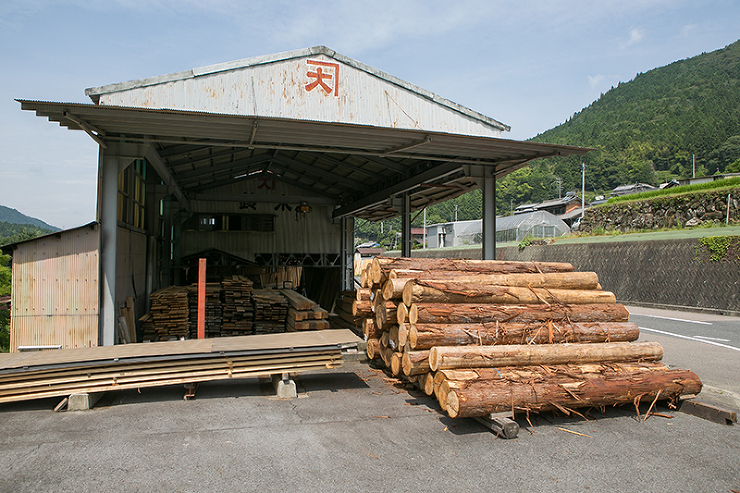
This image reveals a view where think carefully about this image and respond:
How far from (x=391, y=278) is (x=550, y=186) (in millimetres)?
103860

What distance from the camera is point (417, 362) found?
21.3ft

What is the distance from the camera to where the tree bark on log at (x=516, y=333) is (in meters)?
6.46

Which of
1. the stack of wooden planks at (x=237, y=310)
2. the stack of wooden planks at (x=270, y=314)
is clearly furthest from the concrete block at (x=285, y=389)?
the stack of wooden planks at (x=237, y=310)

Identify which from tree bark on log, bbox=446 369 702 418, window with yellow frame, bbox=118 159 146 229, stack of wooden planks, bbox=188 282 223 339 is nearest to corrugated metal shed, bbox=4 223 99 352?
window with yellow frame, bbox=118 159 146 229

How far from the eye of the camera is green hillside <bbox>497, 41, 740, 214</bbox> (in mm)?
83688

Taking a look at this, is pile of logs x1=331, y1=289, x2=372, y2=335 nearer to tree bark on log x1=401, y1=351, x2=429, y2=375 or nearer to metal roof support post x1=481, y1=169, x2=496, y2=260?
tree bark on log x1=401, y1=351, x2=429, y2=375

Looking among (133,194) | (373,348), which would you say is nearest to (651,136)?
(373,348)

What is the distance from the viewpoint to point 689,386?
6414mm

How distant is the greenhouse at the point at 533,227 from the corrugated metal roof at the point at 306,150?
90.9 feet

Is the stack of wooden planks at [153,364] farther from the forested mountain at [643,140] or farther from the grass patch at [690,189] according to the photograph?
the forested mountain at [643,140]

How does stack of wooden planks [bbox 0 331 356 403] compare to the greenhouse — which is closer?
stack of wooden planks [bbox 0 331 356 403]

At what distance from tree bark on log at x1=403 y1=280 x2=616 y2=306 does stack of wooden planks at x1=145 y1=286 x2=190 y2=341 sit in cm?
724

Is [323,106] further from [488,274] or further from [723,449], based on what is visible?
[723,449]

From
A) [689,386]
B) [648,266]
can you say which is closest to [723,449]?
[689,386]
